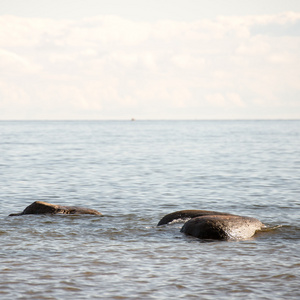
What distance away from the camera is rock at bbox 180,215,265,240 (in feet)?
40.6

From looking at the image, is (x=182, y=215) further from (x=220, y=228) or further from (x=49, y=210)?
(x=49, y=210)

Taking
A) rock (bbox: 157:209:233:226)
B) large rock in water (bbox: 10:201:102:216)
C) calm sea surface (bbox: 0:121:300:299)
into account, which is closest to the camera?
calm sea surface (bbox: 0:121:300:299)

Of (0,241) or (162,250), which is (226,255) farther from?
(0,241)

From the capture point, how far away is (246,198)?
20109 mm

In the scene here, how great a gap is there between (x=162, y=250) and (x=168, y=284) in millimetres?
2295

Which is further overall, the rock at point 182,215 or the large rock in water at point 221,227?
the rock at point 182,215

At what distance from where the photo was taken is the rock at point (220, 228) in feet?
40.6

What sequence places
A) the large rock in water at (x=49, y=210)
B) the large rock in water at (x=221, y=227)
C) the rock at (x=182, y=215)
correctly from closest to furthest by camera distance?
the large rock in water at (x=221, y=227) → the rock at (x=182, y=215) → the large rock in water at (x=49, y=210)

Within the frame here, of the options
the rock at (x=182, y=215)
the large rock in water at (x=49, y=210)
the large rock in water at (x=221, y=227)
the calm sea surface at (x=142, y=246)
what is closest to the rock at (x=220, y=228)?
the large rock in water at (x=221, y=227)

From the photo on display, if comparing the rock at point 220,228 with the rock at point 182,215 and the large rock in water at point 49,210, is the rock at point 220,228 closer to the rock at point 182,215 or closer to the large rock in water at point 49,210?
the rock at point 182,215

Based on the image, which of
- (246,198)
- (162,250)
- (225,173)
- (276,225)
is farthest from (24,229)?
(225,173)

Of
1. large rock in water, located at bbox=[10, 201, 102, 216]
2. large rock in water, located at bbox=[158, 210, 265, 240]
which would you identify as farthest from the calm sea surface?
large rock in water, located at bbox=[10, 201, 102, 216]

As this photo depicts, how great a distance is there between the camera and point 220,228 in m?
12.4

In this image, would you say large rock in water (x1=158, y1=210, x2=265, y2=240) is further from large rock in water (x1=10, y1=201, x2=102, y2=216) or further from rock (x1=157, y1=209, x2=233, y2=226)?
large rock in water (x1=10, y1=201, x2=102, y2=216)
